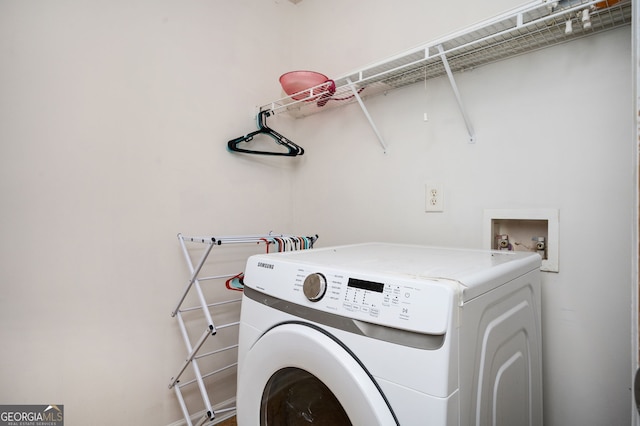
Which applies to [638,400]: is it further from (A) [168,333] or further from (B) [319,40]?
(B) [319,40]

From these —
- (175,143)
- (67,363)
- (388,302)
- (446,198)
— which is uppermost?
(175,143)

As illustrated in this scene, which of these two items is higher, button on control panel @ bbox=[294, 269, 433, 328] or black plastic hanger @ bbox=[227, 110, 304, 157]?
black plastic hanger @ bbox=[227, 110, 304, 157]

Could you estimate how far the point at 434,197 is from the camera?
4.88 ft

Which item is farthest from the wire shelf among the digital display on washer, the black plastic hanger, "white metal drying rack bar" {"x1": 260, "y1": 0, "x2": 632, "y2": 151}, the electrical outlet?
the digital display on washer

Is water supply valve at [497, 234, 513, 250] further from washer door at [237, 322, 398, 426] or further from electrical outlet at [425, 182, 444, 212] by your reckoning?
washer door at [237, 322, 398, 426]

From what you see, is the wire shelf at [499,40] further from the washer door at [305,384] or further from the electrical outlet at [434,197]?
the washer door at [305,384]

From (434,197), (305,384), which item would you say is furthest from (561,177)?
(305,384)

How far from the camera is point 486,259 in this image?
37.9 inches

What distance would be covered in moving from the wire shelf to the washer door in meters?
1.07

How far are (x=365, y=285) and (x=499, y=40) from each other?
1.06 meters

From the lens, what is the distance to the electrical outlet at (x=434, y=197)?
4.81ft

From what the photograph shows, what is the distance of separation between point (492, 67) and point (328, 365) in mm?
1314

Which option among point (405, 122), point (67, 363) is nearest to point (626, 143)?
point (405, 122)

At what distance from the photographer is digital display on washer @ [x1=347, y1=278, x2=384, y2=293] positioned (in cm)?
72
